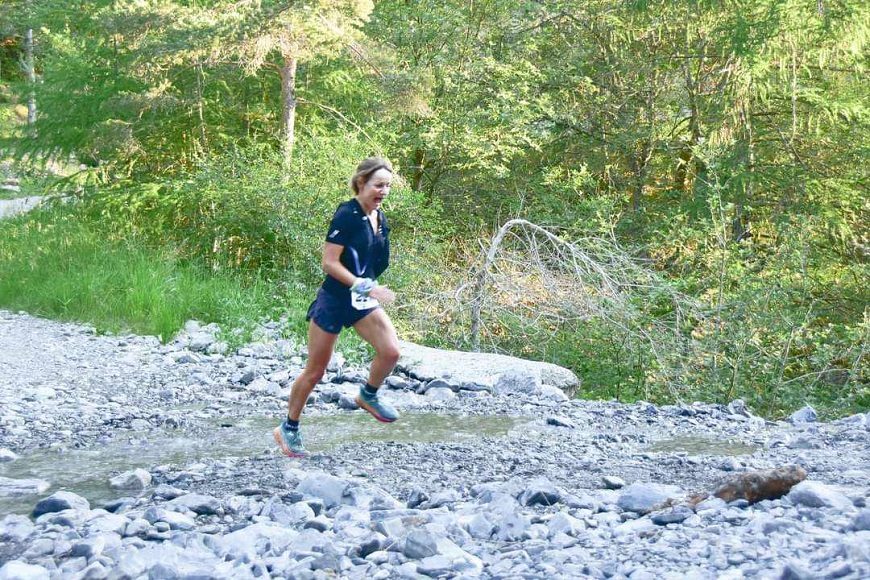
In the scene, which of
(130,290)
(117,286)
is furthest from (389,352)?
(117,286)

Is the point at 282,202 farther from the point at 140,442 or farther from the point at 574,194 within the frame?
the point at 140,442

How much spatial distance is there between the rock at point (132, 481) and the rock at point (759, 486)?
10.3 ft

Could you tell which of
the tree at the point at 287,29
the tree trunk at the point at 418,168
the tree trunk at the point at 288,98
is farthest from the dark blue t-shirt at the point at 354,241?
the tree trunk at the point at 418,168

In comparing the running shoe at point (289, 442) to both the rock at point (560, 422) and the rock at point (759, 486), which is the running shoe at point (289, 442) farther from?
the rock at point (759, 486)

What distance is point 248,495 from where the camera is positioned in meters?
5.38

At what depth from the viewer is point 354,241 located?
5.92 metres

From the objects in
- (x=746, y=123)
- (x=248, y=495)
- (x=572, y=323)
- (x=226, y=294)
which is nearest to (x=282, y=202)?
(x=226, y=294)

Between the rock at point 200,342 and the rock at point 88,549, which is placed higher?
the rock at point 88,549

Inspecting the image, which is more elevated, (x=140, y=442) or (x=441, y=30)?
(x=441, y=30)

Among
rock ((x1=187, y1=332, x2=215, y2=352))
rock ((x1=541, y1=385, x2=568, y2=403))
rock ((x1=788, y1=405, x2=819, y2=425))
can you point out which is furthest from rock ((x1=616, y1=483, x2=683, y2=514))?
rock ((x1=187, y1=332, x2=215, y2=352))

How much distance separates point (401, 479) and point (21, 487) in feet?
7.10

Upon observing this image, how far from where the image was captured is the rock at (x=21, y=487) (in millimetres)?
5652

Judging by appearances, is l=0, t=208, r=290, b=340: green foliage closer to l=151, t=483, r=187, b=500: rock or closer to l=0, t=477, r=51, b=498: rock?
l=0, t=477, r=51, b=498: rock

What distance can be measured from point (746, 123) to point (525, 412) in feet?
26.7
